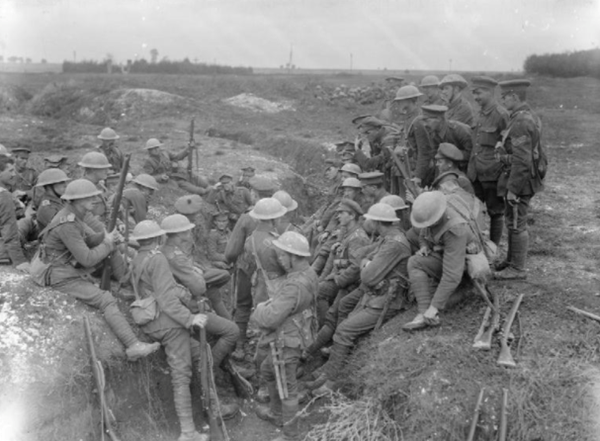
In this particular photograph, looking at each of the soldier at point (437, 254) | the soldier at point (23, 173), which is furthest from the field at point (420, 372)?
the soldier at point (23, 173)

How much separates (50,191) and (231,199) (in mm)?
4489

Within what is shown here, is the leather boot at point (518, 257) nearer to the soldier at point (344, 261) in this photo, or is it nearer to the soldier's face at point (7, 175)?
the soldier at point (344, 261)

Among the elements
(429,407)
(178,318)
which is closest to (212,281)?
(178,318)

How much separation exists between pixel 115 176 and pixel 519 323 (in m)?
7.47

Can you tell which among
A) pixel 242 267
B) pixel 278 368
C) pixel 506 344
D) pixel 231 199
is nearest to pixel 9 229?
pixel 242 267

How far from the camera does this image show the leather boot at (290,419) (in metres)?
6.38

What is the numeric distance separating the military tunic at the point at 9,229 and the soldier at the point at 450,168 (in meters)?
5.82

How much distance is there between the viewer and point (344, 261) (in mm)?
8047

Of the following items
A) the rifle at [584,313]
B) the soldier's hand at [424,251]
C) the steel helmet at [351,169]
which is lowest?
the rifle at [584,313]

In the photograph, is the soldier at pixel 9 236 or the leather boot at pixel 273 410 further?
the soldier at pixel 9 236

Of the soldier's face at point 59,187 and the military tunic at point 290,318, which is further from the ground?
the soldier's face at point 59,187

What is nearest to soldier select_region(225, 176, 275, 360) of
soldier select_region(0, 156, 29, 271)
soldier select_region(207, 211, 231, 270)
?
soldier select_region(207, 211, 231, 270)

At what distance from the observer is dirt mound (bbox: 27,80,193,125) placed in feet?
91.0

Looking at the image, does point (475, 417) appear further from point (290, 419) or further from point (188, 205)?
point (188, 205)
